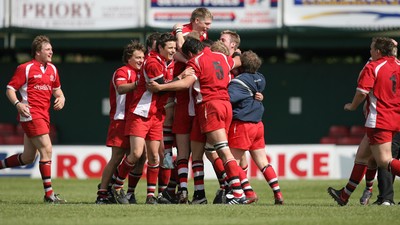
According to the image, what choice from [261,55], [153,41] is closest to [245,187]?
[153,41]

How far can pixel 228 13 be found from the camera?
25.2 metres

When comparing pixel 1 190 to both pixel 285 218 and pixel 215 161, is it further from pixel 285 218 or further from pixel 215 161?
pixel 285 218

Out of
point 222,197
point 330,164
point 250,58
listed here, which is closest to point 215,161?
point 222,197

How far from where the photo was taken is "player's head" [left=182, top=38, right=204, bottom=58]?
12773 millimetres

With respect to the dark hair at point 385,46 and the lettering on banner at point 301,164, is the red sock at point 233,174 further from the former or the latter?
the lettering on banner at point 301,164

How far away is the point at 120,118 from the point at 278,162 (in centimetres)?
988

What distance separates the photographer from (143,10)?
25.6 meters

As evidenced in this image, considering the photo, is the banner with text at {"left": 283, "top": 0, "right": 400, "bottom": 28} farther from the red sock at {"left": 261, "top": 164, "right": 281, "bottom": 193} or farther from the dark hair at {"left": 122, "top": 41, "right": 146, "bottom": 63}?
the red sock at {"left": 261, "top": 164, "right": 281, "bottom": 193}

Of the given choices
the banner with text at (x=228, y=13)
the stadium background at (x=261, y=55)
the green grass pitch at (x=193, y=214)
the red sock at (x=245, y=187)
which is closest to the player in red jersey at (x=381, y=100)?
the green grass pitch at (x=193, y=214)

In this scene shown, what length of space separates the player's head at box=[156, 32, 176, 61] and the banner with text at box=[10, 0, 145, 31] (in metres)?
12.6

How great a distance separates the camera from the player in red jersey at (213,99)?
497 inches

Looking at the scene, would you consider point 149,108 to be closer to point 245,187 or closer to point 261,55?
point 245,187

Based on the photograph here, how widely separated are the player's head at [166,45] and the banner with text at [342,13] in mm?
12542

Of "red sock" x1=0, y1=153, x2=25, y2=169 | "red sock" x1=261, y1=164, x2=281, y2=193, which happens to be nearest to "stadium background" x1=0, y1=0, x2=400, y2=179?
"red sock" x1=0, y1=153, x2=25, y2=169
